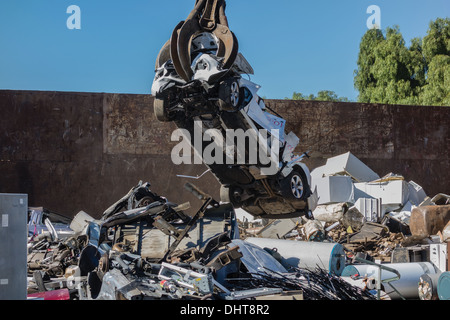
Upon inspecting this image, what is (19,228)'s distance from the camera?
17.6 feet

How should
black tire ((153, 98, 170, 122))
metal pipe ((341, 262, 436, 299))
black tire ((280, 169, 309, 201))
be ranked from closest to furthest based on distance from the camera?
1. metal pipe ((341, 262, 436, 299))
2. black tire ((153, 98, 170, 122))
3. black tire ((280, 169, 309, 201))

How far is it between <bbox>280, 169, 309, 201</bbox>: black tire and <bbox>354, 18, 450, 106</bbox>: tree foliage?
20495mm

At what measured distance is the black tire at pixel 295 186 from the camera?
1131 cm

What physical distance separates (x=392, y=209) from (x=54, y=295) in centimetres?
1192

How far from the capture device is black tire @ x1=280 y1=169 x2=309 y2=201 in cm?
1131

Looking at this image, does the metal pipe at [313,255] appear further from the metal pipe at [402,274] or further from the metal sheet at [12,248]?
the metal sheet at [12,248]

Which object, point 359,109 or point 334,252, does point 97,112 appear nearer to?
point 359,109

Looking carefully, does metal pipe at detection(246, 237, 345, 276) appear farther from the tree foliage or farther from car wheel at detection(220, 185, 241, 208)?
the tree foliage

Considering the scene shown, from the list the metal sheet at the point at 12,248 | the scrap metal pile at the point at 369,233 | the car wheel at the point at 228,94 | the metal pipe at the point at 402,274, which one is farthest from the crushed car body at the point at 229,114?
the metal sheet at the point at 12,248

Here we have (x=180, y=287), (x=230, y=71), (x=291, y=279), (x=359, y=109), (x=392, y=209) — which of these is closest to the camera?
(x=180, y=287)

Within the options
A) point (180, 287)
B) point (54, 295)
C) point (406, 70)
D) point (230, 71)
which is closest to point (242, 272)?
point (180, 287)

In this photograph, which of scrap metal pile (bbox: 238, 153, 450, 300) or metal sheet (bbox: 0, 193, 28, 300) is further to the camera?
scrap metal pile (bbox: 238, 153, 450, 300)

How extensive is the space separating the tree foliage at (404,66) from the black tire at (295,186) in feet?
67.2

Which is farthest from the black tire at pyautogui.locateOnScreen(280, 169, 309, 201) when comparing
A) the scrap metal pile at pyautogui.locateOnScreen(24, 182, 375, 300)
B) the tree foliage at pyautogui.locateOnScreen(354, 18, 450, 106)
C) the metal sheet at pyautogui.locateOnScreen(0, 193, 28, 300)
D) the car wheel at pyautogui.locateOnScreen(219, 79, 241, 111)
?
the tree foliage at pyautogui.locateOnScreen(354, 18, 450, 106)
